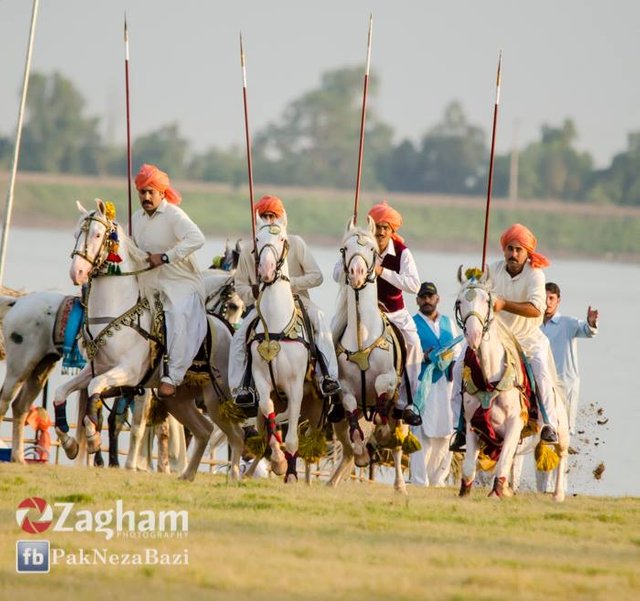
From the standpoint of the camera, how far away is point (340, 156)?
4759 inches

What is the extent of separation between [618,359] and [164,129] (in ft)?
247

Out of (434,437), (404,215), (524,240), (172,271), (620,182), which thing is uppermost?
(620,182)

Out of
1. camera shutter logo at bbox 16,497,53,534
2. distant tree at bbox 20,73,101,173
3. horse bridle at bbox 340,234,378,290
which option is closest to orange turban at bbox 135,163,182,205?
horse bridle at bbox 340,234,378,290

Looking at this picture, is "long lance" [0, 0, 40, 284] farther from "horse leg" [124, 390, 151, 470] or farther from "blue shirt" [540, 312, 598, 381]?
"blue shirt" [540, 312, 598, 381]

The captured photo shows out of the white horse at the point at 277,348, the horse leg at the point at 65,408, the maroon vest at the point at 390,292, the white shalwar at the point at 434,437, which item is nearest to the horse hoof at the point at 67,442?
the horse leg at the point at 65,408

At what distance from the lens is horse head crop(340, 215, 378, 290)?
15.1 metres

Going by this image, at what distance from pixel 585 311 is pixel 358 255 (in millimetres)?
41360

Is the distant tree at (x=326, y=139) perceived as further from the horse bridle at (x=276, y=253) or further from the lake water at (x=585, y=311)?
the horse bridle at (x=276, y=253)

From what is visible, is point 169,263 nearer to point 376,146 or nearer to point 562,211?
point 562,211

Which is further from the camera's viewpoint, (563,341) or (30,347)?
(563,341)

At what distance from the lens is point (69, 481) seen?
15055 millimetres

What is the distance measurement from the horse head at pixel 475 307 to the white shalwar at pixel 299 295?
1.20 meters

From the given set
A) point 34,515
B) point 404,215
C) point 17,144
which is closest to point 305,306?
point 34,515

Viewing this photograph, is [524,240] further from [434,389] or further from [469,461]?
[434,389]
